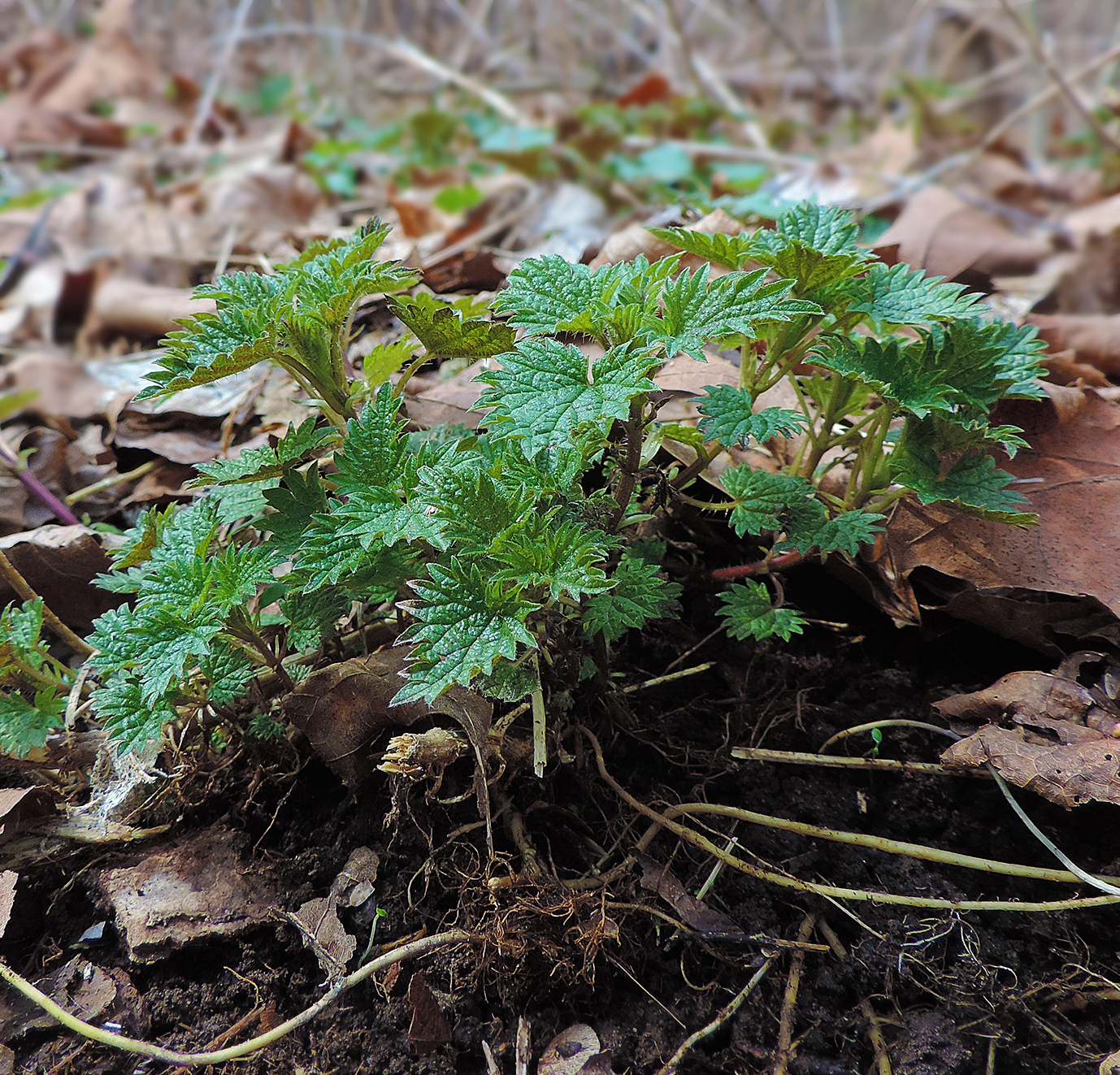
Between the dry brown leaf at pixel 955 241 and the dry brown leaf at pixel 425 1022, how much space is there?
8.57 ft

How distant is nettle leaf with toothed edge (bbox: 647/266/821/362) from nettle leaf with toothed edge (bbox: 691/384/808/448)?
0.58 ft

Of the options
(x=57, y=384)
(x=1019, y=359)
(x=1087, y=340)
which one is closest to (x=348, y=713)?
(x=1019, y=359)

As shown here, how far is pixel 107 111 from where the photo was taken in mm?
5723

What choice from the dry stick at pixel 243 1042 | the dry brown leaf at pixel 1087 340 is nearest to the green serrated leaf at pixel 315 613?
the dry stick at pixel 243 1042

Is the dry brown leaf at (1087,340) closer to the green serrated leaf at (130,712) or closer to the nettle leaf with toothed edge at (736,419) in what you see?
the nettle leaf with toothed edge at (736,419)

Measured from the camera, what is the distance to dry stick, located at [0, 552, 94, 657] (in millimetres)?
1688

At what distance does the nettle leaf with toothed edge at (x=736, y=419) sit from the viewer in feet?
4.52

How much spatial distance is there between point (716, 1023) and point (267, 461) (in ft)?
3.94

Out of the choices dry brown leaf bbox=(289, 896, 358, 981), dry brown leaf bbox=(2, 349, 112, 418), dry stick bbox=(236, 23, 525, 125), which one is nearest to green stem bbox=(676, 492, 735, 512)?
dry brown leaf bbox=(289, 896, 358, 981)

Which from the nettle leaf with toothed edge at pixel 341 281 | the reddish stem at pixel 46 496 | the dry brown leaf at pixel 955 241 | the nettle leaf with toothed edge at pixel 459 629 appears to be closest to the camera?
the nettle leaf with toothed edge at pixel 459 629

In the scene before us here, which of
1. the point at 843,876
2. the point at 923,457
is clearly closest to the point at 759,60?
the point at 923,457

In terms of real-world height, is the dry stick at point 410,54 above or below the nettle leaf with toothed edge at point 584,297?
above

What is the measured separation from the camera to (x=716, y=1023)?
125cm

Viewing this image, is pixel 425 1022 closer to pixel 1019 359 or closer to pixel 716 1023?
pixel 716 1023
